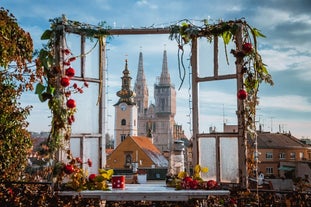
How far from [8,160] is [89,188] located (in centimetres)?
291

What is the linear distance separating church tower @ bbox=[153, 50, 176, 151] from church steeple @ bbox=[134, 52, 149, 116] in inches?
152

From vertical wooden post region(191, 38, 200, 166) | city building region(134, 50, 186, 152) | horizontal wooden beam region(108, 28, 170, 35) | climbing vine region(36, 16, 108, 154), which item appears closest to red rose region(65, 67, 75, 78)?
climbing vine region(36, 16, 108, 154)

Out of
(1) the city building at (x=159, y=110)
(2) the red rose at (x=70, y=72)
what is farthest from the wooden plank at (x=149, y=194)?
(1) the city building at (x=159, y=110)

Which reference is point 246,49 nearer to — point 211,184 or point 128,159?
point 211,184

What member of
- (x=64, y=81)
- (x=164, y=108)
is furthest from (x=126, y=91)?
(x=164, y=108)

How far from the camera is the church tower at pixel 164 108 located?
11025 cm

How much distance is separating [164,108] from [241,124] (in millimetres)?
119268

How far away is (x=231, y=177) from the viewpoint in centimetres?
536

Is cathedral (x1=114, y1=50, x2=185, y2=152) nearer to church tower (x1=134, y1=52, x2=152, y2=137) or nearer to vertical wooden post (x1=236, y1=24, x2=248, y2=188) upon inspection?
church tower (x1=134, y1=52, x2=152, y2=137)

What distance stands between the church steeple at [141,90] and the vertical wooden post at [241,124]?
11488cm

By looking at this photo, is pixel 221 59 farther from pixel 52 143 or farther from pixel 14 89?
pixel 14 89

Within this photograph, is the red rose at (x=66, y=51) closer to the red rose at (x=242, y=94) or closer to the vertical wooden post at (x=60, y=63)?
the vertical wooden post at (x=60, y=63)

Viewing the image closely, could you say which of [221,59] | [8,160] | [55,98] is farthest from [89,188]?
[8,160]

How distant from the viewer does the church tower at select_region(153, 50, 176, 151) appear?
110250 mm
